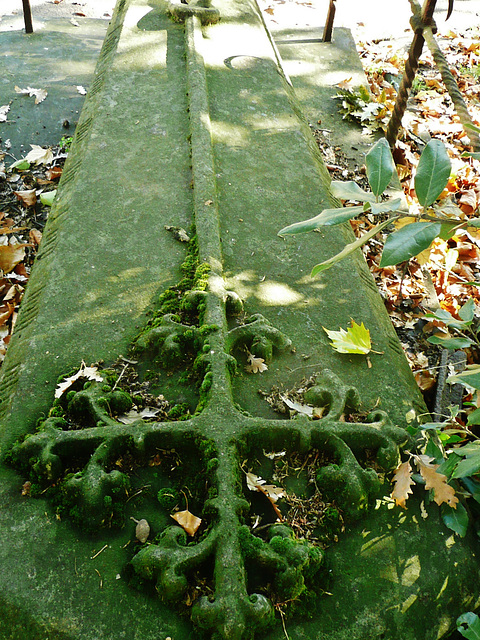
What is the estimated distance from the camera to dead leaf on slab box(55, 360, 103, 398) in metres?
1.97

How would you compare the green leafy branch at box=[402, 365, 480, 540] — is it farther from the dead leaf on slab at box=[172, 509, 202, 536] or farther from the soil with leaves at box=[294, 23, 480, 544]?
the dead leaf on slab at box=[172, 509, 202, 536]

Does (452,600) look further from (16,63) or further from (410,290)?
(16,63)

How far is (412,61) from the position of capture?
3676mm

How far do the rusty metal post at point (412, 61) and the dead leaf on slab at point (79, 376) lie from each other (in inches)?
114

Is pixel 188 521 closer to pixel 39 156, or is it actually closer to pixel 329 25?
pixel 39 156

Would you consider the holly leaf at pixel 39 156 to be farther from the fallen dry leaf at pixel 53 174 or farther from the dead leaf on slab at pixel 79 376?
the dead leaf on slab at pixel 79 376

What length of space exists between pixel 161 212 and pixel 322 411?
4.26 ft

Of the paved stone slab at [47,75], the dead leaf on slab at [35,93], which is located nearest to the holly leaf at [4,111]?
the paved stone slab at [47,75]

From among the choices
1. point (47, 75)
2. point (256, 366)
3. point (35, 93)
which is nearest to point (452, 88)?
point (256, 366)

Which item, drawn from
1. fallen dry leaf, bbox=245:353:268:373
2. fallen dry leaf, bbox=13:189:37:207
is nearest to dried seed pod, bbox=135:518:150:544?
fallen dry leaf, bbox=245:353:268:373

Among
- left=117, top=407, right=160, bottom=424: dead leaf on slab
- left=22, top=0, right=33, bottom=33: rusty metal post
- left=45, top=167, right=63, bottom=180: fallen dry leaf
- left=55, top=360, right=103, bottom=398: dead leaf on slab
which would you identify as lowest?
left=45, top=167, right=63, bottom=180: fallen dry leaf

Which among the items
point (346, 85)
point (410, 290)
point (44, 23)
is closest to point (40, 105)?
point (44, 23)

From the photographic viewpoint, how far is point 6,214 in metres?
3.84

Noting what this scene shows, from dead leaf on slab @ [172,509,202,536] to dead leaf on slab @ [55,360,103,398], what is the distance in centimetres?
57
